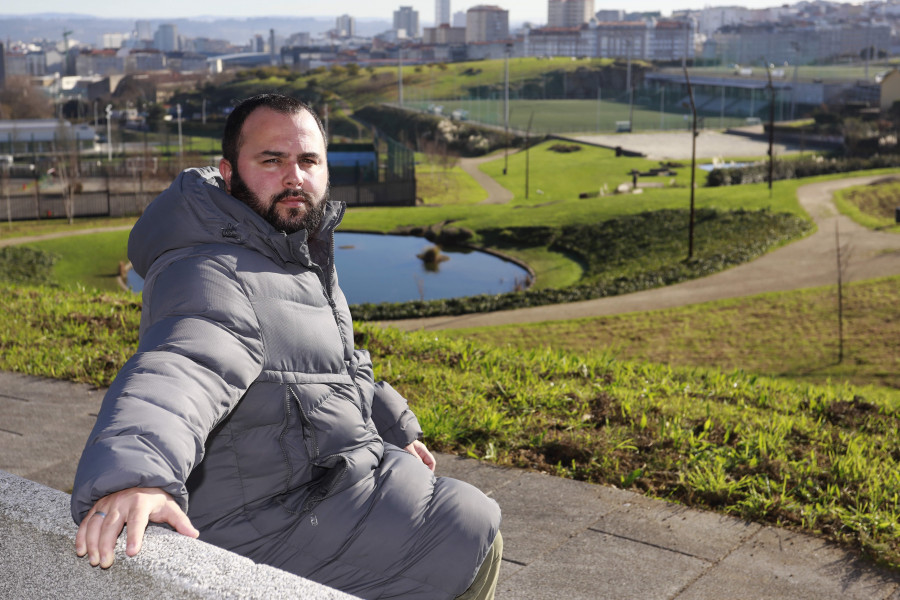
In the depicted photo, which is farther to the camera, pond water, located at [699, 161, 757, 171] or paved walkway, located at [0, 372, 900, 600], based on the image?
pond water, located at [699, 161, 757, 171]

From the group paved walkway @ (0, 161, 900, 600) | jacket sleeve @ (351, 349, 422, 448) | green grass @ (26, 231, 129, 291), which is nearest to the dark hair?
jacket sleeve @ (351, 349, 422, 448)

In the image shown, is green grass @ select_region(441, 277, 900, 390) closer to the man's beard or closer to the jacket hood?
the man's beard

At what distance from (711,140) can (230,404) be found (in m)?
87.4

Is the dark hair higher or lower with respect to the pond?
higher

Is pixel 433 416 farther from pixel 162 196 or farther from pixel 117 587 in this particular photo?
pixel 117 587

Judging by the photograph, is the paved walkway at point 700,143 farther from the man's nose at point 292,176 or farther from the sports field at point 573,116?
the man's nose at point 292,176

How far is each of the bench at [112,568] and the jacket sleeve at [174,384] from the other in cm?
13

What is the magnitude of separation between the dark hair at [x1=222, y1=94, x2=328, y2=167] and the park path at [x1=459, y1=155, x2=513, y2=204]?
55.1 m

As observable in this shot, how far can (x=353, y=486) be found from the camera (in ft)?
7.63

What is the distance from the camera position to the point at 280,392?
222 centimetres

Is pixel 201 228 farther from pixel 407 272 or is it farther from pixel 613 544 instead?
pixel 407 272

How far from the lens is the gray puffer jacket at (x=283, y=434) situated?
2.18 meters

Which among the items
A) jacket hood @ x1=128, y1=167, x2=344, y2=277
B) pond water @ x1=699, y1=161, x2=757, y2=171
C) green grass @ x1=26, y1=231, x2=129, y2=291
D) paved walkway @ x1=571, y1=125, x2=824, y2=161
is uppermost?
jacket hood @ x1=128, y1=167, x2=344, y2=277

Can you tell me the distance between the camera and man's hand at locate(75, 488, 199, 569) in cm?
174
